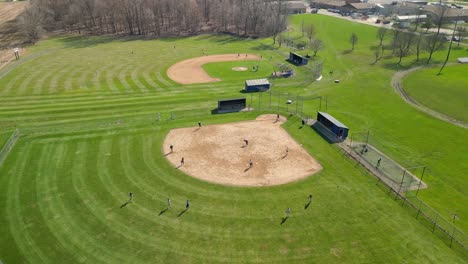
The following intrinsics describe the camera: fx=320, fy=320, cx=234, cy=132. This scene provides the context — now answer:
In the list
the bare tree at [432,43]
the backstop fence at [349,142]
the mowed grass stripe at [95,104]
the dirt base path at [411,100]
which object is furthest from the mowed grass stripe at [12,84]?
the bare tree at [432,43]

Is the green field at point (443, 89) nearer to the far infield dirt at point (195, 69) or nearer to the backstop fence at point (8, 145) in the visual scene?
the far infield dirt at point (195, 69)

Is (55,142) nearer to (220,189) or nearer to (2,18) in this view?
(220,189)

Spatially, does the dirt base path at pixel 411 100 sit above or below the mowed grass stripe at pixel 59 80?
below

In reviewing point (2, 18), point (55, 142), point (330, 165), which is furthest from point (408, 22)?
point (2, 18)

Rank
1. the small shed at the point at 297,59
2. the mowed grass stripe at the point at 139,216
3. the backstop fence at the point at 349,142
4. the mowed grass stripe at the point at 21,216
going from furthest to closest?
the small shed at the point at 297,59, the backstop fence at the point at 349,142, the mowed grass stripe at the point at 139,216, the mowed grass stripe at the point at 21,216

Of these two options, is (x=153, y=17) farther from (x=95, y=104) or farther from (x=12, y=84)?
(x=95, y=104)
